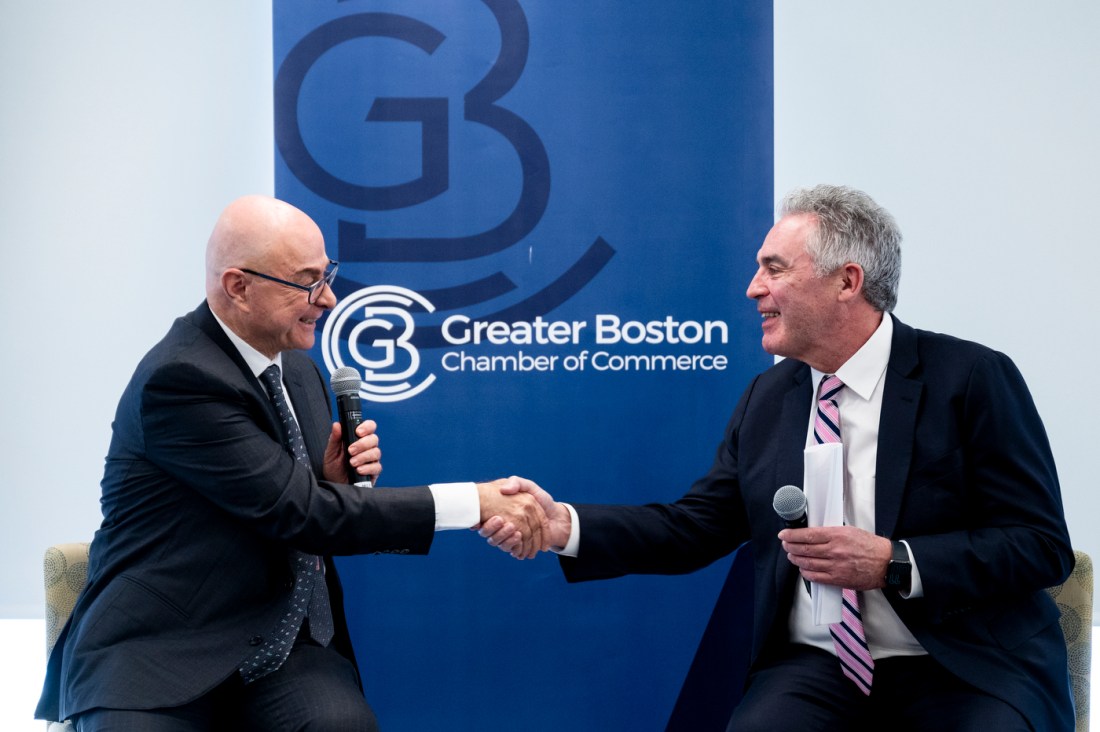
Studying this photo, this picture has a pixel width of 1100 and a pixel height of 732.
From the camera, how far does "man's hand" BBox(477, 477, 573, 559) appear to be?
8.63ft

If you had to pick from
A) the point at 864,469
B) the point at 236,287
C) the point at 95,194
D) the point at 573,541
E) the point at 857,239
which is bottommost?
the point at 573,541

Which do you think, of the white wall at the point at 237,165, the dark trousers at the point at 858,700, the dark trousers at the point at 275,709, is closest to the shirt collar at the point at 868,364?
the dark trousers at the point at 858,700

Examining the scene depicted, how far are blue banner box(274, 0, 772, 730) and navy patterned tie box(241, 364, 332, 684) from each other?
49cm

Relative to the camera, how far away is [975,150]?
187 inches

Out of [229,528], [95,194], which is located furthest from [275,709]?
[95,194]

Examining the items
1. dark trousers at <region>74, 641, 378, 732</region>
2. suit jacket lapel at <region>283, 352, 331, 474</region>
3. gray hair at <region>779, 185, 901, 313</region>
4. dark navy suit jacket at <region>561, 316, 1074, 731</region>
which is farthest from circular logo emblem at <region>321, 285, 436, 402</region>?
gray hair at <region>779, 185, 901, 313</region>

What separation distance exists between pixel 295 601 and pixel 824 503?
121 cm

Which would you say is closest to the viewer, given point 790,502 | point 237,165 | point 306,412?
point 790,502

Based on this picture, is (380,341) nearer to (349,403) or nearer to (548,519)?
(349,403)

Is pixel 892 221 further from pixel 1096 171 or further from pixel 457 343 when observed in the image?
pixel 1096 171

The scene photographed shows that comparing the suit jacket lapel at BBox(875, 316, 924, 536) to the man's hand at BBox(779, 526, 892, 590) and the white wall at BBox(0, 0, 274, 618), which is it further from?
the white wall at BBox(0, 0, 274, 618)

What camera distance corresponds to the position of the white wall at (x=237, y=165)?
15.4 feet

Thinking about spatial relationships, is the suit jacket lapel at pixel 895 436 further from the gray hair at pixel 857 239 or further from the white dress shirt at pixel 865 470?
the gray hair at pixel 857 239

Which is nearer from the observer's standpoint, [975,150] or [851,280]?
[851,280]
